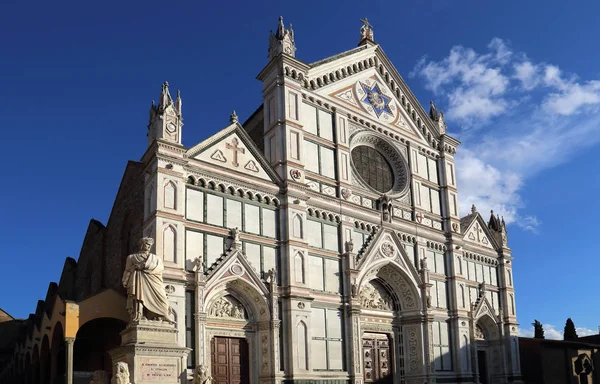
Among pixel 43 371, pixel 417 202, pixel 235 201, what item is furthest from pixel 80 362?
pixel 417 202

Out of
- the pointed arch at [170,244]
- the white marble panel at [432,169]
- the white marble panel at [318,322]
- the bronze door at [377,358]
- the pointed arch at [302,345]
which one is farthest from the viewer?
the white marble panel at [432,169]

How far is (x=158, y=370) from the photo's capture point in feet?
50.0

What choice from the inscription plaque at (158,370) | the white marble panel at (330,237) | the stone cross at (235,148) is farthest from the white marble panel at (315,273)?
the inscription plaque at (158,370)

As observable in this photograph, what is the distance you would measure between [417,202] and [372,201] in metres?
3.28

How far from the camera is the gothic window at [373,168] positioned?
1130 inches

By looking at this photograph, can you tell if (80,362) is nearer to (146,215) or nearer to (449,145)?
(146,215)

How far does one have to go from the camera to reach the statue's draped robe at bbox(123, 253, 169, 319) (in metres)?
15.7

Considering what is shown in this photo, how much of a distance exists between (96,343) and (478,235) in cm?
2067

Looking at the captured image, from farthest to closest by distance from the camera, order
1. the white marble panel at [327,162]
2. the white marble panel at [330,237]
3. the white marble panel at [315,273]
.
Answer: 1. the white marble panel at [327,162]
2. the white marble panel at [330,237]
3. the white marble panel at [315,273]

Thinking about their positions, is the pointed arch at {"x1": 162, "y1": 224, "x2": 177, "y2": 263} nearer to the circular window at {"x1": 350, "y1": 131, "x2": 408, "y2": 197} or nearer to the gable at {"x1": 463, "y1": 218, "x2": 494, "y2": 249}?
the circular window at {"x1": 350, "y1": 131, "x2": 408, "y2": 197}

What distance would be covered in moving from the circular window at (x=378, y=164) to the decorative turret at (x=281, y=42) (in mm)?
5092

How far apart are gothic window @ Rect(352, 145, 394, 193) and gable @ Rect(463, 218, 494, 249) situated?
20.0 feet

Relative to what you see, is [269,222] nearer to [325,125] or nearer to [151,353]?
[325,125]

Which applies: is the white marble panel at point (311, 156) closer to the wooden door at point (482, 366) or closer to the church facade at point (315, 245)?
the church facade at point (315, 245)
